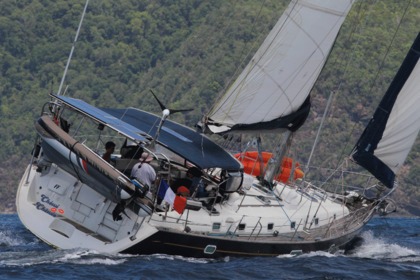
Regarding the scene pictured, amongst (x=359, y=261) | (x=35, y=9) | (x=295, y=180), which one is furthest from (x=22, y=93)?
(x=359, y=261)

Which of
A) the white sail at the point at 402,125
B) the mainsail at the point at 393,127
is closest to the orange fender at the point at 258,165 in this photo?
the mainsail at the point at 393,127

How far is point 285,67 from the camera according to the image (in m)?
27.0

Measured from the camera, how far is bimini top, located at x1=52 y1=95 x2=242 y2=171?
24.5 m

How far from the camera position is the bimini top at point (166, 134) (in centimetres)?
2453

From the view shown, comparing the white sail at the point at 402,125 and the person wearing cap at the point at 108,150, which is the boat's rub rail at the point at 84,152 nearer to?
the person wearing cap at the point at 108,150

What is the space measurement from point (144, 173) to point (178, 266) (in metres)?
2.03

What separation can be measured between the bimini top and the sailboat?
0.14 ft

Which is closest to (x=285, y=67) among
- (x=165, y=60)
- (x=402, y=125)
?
(x=402, y=125)

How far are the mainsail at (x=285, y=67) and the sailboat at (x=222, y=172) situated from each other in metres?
0.02

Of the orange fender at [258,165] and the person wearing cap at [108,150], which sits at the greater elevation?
the orange fender at [258,165]

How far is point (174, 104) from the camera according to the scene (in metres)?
69.3

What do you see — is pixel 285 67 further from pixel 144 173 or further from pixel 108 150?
pixel 144 173

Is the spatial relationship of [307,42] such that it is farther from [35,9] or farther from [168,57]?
[35,9]

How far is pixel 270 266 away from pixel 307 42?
17.3ft
